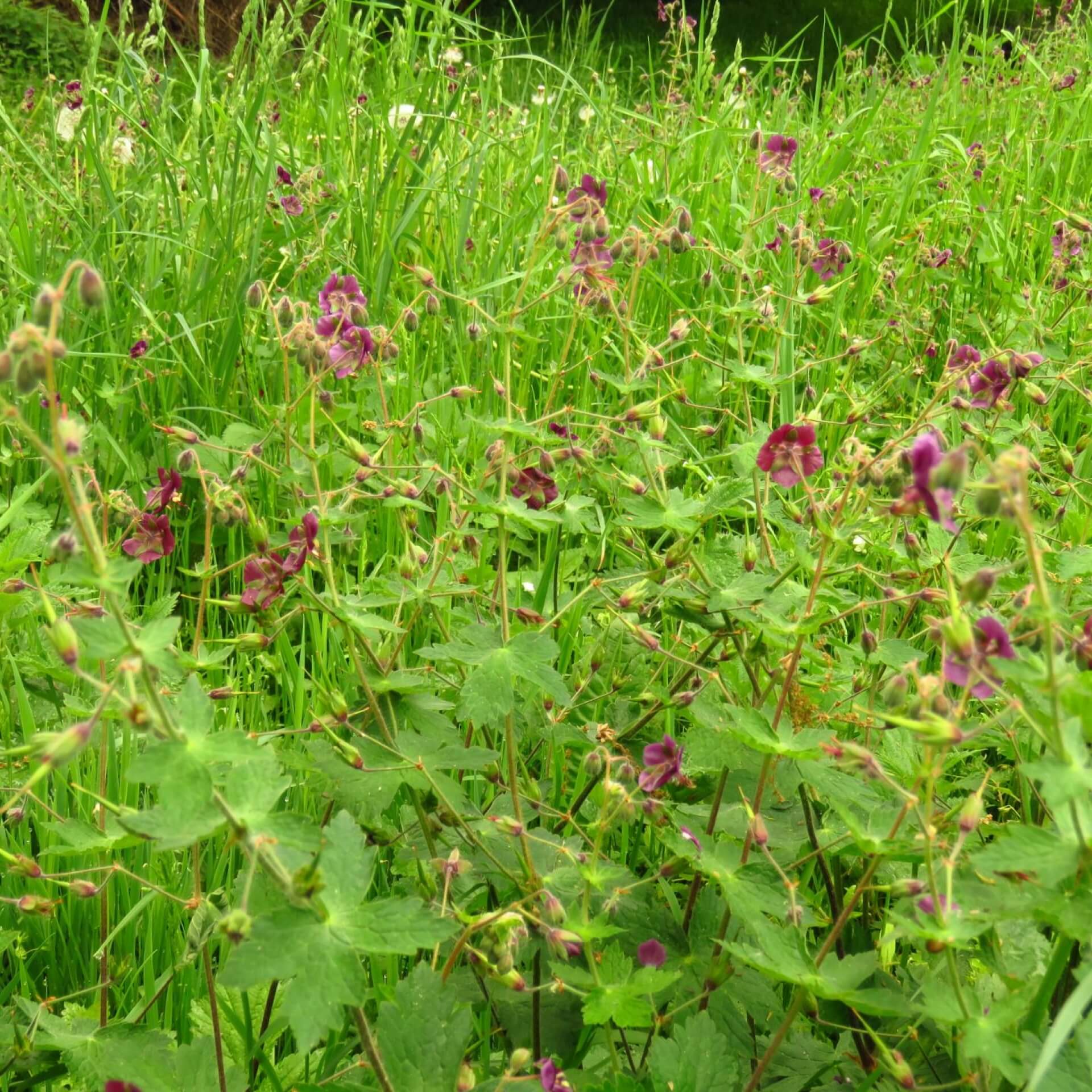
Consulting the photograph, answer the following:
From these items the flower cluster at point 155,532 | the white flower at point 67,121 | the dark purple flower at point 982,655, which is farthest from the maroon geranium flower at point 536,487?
the white flower at point 67,121

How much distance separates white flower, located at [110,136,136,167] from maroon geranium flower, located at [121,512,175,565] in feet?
8.08

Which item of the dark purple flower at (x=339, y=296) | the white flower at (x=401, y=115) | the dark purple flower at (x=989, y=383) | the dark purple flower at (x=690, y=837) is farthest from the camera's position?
the white flower at (x=401, y=115)

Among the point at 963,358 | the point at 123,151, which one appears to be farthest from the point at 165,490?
the point at 123,151

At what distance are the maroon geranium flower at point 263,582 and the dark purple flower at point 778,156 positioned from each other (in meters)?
1.76

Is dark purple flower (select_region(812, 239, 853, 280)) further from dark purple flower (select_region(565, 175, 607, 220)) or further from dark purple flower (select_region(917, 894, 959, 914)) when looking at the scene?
dark purple flower (select_region(917, 894, 959, 914))

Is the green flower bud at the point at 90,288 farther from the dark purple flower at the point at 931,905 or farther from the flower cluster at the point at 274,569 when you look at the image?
the dark purple flower at the point at 931,905

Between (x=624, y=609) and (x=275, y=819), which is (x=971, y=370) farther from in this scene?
(x=275, y=819)

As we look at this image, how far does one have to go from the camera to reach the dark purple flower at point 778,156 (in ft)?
9.10

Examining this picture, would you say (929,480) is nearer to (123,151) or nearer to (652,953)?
(652,953)

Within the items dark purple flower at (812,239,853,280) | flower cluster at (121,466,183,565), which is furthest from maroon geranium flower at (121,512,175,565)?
dark purple flower at (812,239,853,280)

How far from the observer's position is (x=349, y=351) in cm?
182

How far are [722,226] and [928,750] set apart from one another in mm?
2914

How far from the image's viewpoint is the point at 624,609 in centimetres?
149

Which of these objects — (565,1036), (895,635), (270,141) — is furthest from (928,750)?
(270,141)
